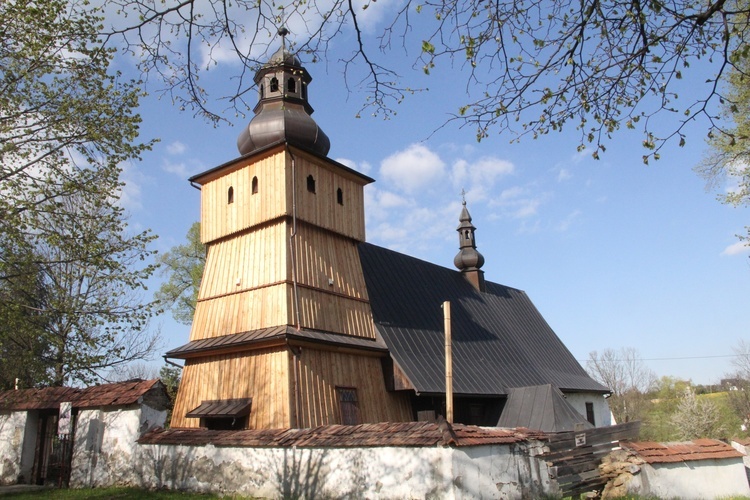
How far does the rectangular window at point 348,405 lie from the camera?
15.4m

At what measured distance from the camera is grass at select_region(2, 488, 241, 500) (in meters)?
11.4

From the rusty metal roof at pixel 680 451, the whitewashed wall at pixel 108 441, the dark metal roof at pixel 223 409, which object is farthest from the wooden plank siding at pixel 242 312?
the rusty metal roof at pixel 680 451

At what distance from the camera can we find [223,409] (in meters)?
14.7

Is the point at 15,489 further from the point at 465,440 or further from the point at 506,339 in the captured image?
the point at 506,339

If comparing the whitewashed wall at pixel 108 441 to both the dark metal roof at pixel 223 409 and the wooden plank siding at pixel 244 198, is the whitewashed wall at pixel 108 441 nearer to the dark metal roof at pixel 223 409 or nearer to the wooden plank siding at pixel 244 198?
the dark metal roof at pixel 223 409

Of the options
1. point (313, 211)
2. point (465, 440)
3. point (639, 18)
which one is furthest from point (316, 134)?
point (639, 18)

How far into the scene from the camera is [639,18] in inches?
202

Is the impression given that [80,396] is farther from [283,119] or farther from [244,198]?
[283,119]

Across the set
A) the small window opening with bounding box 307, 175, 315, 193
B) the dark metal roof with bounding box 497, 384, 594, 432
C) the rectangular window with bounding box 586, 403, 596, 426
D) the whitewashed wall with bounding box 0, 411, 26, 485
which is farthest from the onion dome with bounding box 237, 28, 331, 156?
the rectangular window with bounding box 586, 403, 596, 426

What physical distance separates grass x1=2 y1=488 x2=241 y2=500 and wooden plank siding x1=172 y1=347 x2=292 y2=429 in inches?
110

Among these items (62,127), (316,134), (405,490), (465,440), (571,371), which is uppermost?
(316,134)

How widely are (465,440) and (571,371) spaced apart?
61.7 feet

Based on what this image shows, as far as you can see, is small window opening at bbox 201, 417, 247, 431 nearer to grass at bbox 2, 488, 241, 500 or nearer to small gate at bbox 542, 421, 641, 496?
grass at bbox 2, 488, 241, 500

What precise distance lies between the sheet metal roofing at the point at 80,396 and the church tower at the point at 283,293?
1.94m
